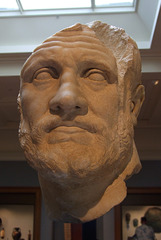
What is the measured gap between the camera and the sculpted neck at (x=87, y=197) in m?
1.93

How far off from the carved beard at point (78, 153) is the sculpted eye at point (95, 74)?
0.94 ft

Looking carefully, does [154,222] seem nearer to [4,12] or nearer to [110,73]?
[110,73]

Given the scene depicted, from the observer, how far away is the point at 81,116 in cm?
171

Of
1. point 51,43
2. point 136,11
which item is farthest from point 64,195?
point 136,11

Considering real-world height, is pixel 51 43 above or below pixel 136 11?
below

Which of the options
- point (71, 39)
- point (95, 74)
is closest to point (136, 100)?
point (95, 74)

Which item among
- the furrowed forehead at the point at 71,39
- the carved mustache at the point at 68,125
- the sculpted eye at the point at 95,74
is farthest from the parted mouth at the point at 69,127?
the furrowed forehead at the point at 71,39

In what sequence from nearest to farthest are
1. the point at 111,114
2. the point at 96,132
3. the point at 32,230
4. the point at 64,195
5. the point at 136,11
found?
Result: the point at 96,132, the point at 111,114, the point at 64,195, the point at 136,11, the point at 32,230

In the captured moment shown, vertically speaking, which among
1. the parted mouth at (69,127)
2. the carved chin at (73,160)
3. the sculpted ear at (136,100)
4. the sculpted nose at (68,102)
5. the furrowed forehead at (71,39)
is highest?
the furrowed forehead at (71,39)

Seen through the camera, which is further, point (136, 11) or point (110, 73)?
point (136, 11)

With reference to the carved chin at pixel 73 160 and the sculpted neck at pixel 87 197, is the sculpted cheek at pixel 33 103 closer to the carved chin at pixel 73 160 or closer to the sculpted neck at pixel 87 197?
the carved chin at pixel 73 160

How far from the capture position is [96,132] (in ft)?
5.61

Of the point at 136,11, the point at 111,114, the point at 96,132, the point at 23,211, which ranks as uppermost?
the point at 136,11

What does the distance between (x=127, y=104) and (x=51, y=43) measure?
25.9 inches
